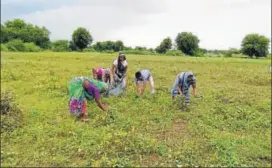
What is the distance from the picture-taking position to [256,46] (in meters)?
51.1

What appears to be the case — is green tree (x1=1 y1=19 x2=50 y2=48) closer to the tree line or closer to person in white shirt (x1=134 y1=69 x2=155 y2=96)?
the tree line

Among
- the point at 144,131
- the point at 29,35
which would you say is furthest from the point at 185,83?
the point at 29,35

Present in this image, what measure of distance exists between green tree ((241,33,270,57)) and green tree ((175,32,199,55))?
6204mm

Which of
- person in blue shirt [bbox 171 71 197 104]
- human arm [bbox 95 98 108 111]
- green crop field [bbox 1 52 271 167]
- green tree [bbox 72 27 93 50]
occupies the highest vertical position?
green tree [bbox 72 27 93 50]

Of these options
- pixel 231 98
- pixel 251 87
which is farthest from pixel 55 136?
pixel 251 87

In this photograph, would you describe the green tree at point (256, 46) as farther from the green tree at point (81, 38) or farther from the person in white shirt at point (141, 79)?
the person in white shirt at point (141, 79)

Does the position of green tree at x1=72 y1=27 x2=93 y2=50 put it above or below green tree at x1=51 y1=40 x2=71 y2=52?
above

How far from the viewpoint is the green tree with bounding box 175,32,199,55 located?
54906 mm

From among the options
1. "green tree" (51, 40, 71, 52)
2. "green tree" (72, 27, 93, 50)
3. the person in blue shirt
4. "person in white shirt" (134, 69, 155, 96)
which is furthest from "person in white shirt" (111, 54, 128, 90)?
"green tree" (51, 40, 71, 52)

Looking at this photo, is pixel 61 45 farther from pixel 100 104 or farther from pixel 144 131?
pixel 144 131

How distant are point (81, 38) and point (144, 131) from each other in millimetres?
45210

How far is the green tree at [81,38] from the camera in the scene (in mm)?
54188

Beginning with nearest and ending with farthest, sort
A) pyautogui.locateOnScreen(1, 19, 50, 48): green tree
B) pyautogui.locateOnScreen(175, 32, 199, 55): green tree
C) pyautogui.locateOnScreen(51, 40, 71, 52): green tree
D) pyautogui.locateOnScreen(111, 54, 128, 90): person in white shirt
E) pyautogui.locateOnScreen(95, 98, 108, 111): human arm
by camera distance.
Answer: pyautogui.locateOnScreen(95, 98, 108, 111): human arm < pyautogui.locateOnScreen(111, 54, 128, 90): person in white shirt < pyautogui.locateOnScreen(1, 19, 50, 48): green tree < pyautogui.locateOnScreen(175, 32, 199, 55): green tree < pyautogui.locateOnScreen(51, 40, 71, 52): green tree

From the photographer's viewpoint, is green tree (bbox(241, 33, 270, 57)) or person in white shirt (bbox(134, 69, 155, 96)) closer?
person in white shirt (bbox(134, 69, 155, 96))
